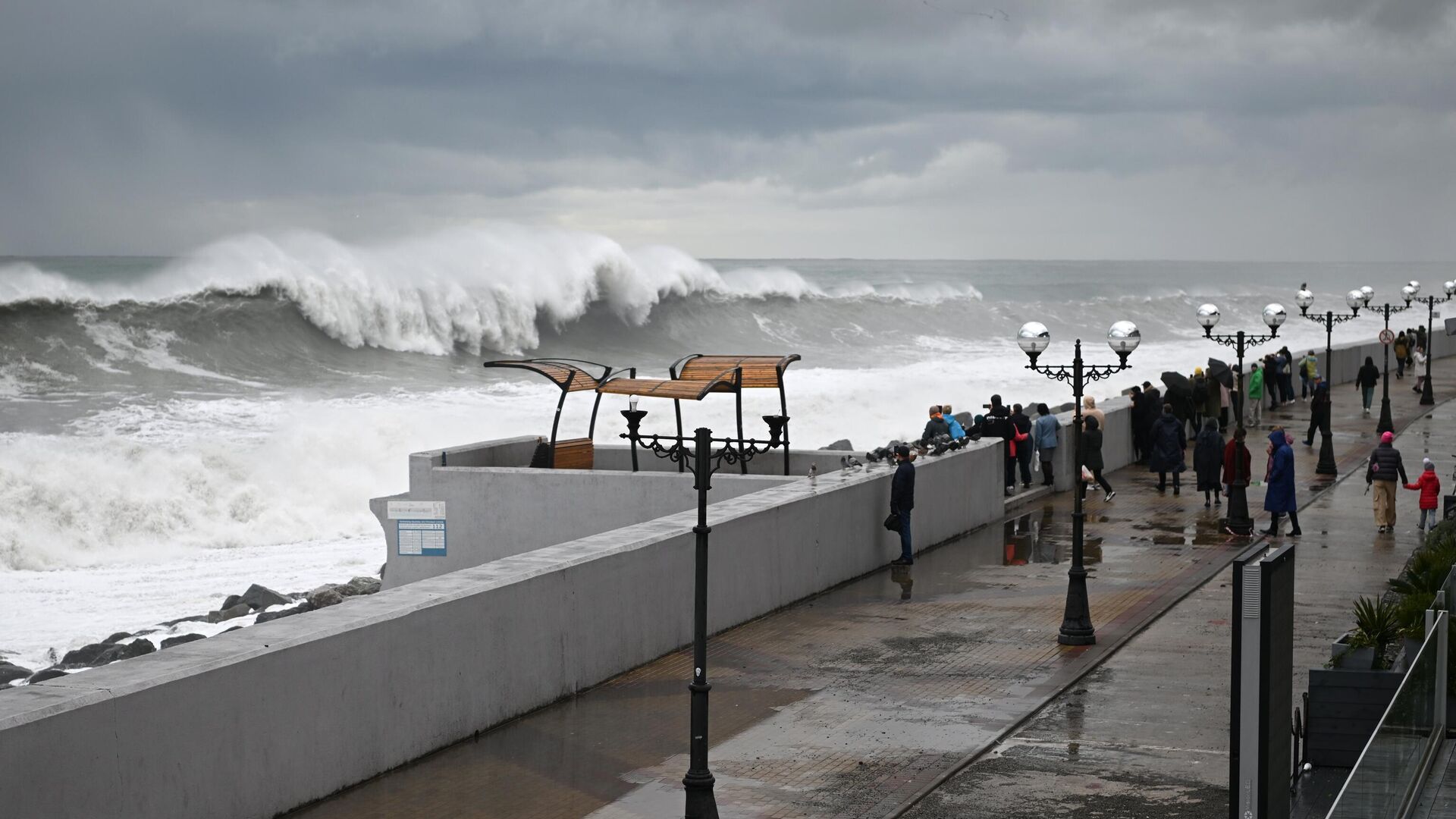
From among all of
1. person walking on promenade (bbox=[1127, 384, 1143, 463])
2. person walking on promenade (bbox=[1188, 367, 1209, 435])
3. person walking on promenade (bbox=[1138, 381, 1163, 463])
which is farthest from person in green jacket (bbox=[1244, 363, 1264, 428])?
person walking on promenade (bbox=[1138, 381, 1163, 463])

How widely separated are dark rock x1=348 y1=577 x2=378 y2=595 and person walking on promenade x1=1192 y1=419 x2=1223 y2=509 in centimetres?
1270

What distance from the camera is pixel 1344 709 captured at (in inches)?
394

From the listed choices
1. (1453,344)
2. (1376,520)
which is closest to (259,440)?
(1376,520)

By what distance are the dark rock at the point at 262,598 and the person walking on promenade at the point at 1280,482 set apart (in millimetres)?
13697

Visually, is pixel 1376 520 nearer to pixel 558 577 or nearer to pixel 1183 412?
pixel 1183 412

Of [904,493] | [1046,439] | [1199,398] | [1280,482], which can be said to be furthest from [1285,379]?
[904,493]

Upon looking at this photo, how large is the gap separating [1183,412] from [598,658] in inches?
821

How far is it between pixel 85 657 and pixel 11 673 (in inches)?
32.1

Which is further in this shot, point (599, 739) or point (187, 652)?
point (599, 739)

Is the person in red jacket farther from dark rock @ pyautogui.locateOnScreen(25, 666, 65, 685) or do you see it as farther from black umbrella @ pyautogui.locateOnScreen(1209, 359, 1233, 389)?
dark rock @ pyautogui.locateOnScreen(25, 666, 65, 685)

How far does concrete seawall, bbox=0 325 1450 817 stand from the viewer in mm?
8148

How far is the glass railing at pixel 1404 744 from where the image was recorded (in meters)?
7.79

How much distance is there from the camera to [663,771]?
1057 cm

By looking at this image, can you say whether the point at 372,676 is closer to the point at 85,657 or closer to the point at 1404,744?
the point at 1404,744
